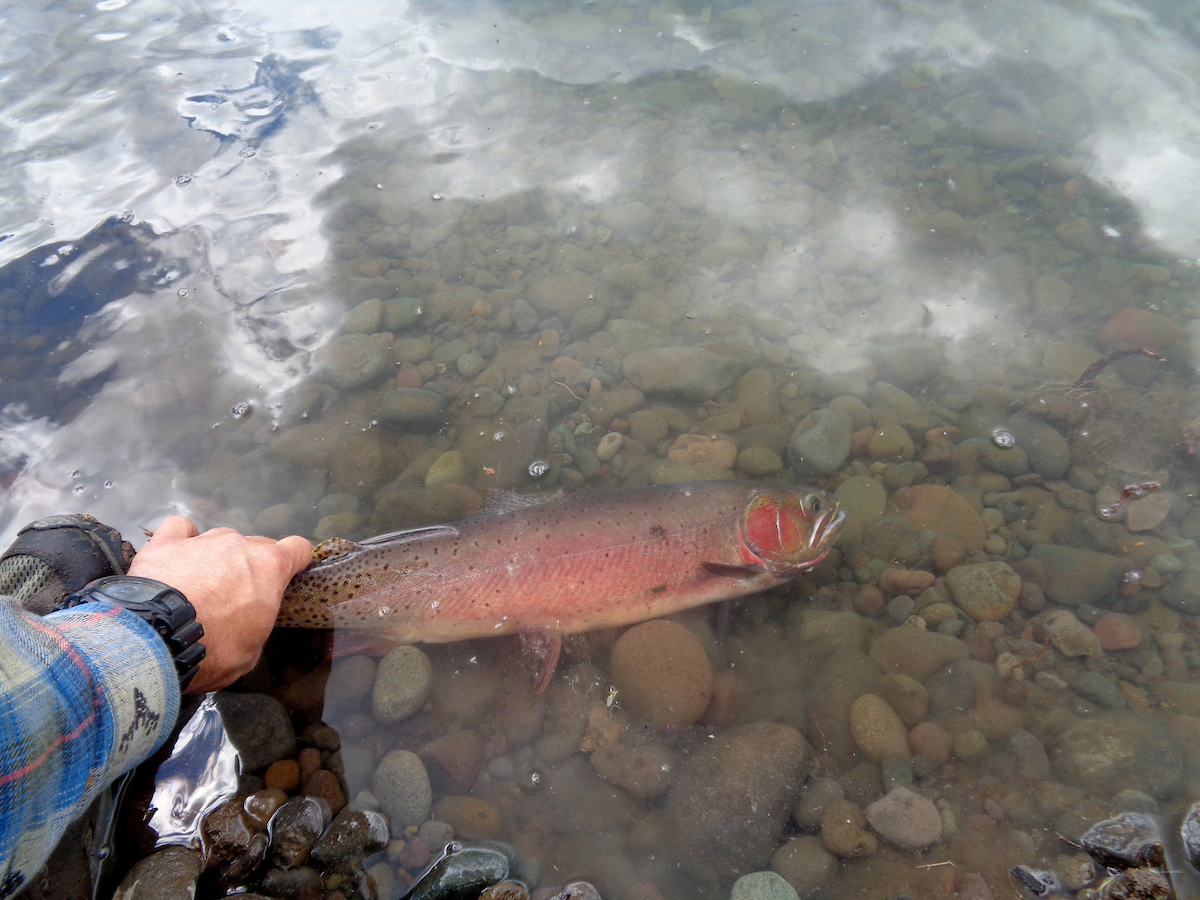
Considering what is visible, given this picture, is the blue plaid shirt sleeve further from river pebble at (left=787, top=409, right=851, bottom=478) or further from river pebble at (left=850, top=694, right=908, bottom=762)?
river pebble at (left=787, top=409, right=851, bottom=478)

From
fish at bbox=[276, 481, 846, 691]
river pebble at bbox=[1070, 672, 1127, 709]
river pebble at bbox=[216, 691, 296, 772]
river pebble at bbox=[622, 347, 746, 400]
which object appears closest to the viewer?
river pebble at bbox=[216, 691, 296, 772]

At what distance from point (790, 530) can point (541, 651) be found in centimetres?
191

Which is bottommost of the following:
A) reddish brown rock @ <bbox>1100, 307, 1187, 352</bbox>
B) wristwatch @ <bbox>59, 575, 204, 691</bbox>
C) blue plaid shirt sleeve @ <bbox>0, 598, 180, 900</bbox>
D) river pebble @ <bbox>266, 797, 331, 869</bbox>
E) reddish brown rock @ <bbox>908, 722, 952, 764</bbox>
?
reddish brown rock @ <bbox>908, 722, 952, 764</bbox>

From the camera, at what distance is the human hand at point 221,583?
305 centimetres

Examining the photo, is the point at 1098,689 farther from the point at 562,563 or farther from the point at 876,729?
the point at 562,563

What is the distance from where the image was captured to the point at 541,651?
412cm

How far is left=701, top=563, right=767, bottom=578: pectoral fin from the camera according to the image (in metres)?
4.35

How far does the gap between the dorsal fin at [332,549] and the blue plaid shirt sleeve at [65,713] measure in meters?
1.66

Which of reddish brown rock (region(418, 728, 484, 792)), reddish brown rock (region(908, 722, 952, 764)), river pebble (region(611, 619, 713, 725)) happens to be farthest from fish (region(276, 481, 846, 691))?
reddish brown rock (region(908, 722, 952, 764))

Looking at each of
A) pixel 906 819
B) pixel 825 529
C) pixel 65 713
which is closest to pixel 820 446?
pixel 825 529

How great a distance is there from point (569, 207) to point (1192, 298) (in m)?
6.48

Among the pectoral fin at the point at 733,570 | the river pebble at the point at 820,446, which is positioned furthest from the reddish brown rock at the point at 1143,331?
the pectoral fin at the point at 733,570

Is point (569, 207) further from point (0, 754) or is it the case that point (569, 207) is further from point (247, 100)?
point (0, 754)

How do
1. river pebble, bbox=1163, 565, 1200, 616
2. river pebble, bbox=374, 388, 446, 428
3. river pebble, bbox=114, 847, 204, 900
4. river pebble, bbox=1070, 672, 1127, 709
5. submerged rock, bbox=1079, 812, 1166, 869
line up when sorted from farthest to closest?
river pebble, bbox=374, 388, 446, 428 → river pebble, bbox=1163, 565, 1200, 616 → river pebble, bbox=1070, 672, 1127, 709 → submerged rock, bbox=1079, 812, 1166, 869 → river pebble, bbox=114, 847, 204, 900
